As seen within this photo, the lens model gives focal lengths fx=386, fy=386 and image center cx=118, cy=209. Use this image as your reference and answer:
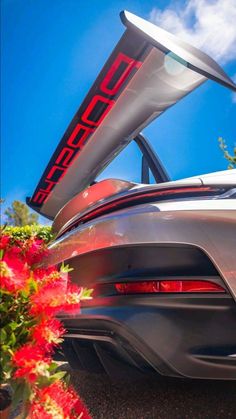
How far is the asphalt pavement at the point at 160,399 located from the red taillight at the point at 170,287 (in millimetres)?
523

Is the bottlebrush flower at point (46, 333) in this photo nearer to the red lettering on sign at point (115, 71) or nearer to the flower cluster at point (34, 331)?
the flower cluster at point (34, 331)

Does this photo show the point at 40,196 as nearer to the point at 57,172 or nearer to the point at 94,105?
the point at 57,172

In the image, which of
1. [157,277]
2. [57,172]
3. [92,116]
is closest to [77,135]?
[92,116]

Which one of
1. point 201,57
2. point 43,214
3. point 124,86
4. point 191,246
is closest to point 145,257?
point 191,246

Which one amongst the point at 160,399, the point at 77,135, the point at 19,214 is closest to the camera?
the point at 160,399

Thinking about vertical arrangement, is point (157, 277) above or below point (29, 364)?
above

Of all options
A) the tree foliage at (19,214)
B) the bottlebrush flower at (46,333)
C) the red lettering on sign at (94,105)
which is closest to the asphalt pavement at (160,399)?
the bottlebrush flower at (46,333)

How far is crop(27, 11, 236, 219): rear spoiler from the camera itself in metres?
3.76

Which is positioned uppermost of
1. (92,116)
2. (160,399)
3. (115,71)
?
(115,71)

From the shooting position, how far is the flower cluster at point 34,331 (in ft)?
3.58

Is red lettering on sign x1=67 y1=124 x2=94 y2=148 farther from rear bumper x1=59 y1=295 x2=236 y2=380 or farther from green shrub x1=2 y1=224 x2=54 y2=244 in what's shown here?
rear bumper x1=59 y1=295 x2=236 y2=380

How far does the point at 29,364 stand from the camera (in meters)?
1.05

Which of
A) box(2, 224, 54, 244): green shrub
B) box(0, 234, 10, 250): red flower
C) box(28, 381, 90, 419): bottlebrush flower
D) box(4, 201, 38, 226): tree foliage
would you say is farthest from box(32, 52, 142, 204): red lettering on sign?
box(4, 201, 38, 226): tree foliage

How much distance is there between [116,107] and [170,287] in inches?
117
